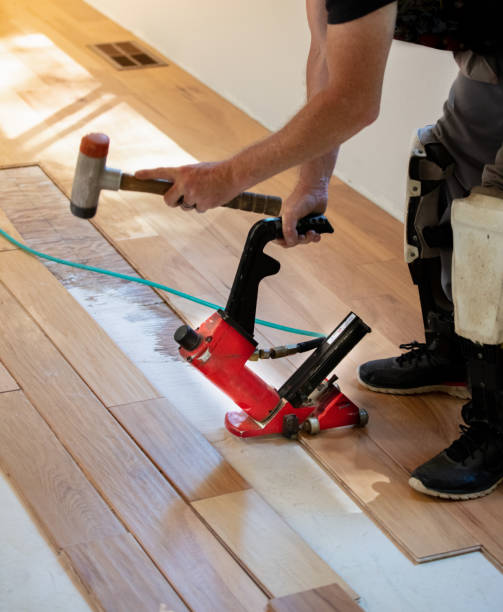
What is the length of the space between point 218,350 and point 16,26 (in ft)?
10.9

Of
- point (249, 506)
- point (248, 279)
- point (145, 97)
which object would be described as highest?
point (248, 279)

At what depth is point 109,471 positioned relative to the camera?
6.30 feet

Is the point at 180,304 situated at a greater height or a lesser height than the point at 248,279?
lesser

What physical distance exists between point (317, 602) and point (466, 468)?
54cm

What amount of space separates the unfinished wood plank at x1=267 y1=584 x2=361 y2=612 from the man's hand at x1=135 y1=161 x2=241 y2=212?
72 cm

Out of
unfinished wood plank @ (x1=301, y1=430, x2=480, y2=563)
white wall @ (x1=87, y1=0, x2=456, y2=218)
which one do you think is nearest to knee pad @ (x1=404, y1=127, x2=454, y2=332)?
unfinished wood plank @ (x1=301, y1=430, x2=480, y2=563)

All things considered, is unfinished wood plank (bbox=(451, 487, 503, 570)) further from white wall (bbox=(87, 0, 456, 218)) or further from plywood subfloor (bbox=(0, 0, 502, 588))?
white wall (bbox=(87, 0, 456, 218))

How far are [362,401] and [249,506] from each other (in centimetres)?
51

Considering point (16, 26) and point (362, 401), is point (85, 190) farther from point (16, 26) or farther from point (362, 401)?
point (16, 26)

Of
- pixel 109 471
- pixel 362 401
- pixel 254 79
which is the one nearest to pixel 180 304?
pixel 362 401

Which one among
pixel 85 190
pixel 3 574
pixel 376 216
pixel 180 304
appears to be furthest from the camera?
pixel 376 216

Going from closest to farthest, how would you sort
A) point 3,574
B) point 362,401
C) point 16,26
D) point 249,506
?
point 3,574 → point 249,506 → point 362,401 → point 16,26

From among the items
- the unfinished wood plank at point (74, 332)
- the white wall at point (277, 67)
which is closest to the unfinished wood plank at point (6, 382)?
the unfinished wood plank at point (74, 332)

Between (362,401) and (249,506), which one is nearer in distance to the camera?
(249,506)
